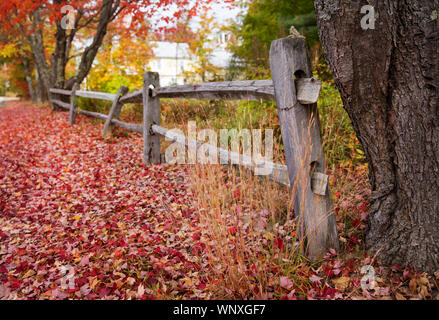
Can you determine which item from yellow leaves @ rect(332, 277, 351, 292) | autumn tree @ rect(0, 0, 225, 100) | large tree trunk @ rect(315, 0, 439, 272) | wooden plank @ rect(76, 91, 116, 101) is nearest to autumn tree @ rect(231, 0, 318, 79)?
autumn tree @ rect(0, 0, 225, 100)

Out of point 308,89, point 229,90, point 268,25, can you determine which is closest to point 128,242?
point 229,90

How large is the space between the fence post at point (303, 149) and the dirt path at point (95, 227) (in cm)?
99

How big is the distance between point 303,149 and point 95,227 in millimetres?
2402

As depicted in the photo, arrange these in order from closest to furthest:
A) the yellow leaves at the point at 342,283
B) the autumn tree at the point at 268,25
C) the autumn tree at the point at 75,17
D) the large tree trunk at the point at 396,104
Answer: the large tree trunk at the point at 396,104, the yellow leaves at the point at 342,283, the autumn tree at the point at 268,25, the autumn tree at the point at 75,17

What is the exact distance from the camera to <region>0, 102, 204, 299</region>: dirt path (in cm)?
251

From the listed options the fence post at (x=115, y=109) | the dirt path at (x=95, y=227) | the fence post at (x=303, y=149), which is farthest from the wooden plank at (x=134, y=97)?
the fence post at (x=303, y=149)

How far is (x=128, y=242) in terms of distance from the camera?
3.08 metres

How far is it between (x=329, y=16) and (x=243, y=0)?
13.9 m

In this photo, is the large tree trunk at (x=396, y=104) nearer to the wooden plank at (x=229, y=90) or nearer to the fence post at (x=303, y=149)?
the fence post at (x=303, y=149)

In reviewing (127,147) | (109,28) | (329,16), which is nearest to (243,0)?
(109,28)

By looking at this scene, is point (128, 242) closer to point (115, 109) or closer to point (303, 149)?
point (303, 149)

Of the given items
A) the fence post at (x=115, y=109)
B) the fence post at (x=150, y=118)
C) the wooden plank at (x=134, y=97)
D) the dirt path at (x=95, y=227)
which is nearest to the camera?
the dirt path at (x=95, y=227)

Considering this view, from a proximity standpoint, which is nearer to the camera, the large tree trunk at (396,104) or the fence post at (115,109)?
the large tree trunk at (396,104)

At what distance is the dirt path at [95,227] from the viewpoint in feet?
8.23
